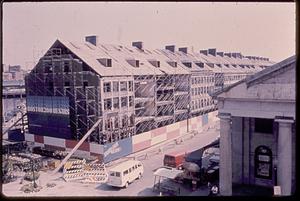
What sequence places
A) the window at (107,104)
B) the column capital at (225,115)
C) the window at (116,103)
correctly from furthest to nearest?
the window at (116,103) < the window at (107,104) < the column capital at (225,115)

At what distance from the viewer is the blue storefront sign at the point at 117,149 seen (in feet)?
101

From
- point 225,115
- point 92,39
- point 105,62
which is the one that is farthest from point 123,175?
point 92,39

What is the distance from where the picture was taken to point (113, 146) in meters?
31.7

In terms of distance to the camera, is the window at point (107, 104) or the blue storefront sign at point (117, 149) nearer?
the blue storefront sign at point (117, 149)

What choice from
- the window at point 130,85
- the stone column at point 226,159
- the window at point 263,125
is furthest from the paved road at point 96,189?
the window at point 130,85

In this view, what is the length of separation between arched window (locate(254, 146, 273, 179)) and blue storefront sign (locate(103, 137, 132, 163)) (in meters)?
13.8

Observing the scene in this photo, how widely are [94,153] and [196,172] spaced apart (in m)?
11.2

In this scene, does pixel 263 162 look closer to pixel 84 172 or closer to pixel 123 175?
pixel 123 175

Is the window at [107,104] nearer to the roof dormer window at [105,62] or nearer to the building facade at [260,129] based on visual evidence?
the roof dormer window at [105,62]

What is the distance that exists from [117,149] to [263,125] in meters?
14.8

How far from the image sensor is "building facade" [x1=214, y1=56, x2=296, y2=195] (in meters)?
17.2

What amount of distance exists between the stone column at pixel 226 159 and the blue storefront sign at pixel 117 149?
549 inches

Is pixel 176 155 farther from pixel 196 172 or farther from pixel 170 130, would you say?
pixel 170 130

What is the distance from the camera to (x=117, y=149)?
32.1m
